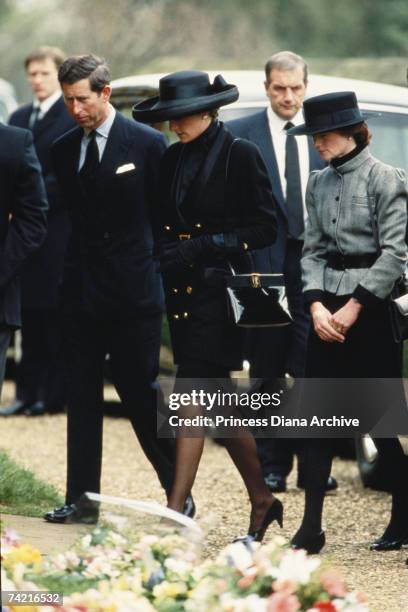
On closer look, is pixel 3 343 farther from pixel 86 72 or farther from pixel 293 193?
pixel 293 193

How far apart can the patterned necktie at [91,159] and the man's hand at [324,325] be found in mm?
1072

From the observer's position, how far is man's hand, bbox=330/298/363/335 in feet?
21.6

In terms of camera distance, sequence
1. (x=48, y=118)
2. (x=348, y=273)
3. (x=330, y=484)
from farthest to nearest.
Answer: (x=48, y=118) → (x=330, y=484) → (x=348, y=273)

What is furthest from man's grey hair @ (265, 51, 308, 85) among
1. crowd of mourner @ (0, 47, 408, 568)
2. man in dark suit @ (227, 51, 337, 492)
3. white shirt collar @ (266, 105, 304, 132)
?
crowd of mourner @ (0, 47, 408, 568)

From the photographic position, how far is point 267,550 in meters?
4.82

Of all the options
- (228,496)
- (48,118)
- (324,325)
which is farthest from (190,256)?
(48,118)

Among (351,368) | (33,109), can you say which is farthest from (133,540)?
(33,109)

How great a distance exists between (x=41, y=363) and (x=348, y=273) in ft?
16.1

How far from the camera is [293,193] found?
27.2 feet

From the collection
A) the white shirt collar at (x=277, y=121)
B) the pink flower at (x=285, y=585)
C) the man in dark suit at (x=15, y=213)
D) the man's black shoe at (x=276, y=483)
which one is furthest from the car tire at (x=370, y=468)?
the pink flower at (x=285, y=585)

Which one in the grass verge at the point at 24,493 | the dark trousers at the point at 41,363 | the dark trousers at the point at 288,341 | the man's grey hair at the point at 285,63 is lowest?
the dark trousers at the point at 41,363

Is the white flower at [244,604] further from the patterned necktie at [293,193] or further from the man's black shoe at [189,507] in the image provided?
the patterned necktie at [293,193]

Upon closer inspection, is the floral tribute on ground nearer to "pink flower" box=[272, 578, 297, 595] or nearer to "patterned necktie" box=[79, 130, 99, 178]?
"pink flower" box=[272, 578, 297, 595]

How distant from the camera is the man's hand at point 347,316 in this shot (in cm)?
658
